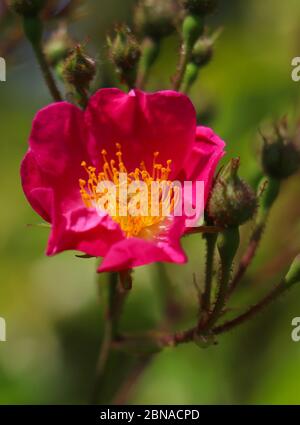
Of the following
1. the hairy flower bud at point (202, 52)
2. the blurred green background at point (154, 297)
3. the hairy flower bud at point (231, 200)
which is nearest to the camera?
the hairy flower bud at point (231, 200)

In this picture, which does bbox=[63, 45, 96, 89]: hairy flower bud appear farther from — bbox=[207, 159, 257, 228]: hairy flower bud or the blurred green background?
the blurred green background

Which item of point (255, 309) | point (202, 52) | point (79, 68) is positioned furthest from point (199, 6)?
point (255, 309)

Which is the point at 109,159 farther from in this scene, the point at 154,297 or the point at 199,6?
the point at 154,297

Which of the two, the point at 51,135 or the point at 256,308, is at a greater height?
the point at 51,135

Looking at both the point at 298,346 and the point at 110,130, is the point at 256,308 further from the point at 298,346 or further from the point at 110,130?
the point at 298,346

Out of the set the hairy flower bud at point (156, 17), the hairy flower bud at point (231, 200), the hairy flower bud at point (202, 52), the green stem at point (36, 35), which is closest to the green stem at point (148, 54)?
the hairy flower bud at point (156, 17)

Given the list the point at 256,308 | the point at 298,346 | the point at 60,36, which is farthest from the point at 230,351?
the point at 60,36

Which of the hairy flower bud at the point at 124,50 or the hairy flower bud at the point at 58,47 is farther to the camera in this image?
the hairy flower bud at the point at 58,47

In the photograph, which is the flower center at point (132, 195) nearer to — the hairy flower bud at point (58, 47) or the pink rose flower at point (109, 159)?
the pink rose flower at point (109, 159)

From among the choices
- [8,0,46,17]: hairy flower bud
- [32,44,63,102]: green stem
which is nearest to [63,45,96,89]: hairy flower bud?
[32,44,63,102]: green stem
